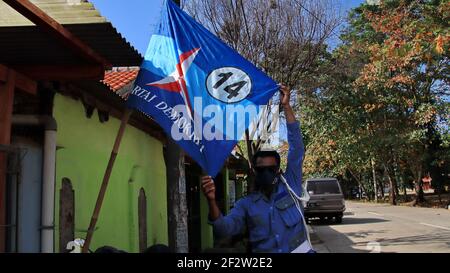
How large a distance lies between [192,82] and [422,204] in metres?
34.6

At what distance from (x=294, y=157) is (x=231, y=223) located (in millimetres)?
721

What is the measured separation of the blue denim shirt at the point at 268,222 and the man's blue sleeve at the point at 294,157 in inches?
5.6

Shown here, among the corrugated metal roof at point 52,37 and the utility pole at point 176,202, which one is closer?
the corrugated metal roof at point 52,37

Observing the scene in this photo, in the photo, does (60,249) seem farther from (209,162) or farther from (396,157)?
(396,157)

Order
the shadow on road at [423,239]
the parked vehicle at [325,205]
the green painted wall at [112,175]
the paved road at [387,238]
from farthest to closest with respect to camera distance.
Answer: the parked vehicle at [325,205]
the shadow on road at [423,239]
the paved road at [387,238]
the green painted wall at [112,175]

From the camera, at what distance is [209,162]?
15.1 ft

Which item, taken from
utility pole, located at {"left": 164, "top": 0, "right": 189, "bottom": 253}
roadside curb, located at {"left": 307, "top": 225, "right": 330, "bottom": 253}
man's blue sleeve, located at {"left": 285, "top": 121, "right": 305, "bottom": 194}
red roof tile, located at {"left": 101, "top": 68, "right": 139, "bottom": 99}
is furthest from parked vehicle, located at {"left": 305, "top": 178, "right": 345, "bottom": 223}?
man's blue sleeve, located at {"left": 285, "top": 121, "right": 305, "bottom": 194}

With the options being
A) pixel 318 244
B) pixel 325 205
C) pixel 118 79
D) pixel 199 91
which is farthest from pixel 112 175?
pixel 325 205

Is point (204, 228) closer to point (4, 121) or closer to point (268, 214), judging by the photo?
point (4, 121)

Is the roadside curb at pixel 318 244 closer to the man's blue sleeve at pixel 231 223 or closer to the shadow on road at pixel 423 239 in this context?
the shadow on road at pixel 423 239

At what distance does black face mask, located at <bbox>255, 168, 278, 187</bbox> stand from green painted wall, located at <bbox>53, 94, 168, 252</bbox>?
3.24m

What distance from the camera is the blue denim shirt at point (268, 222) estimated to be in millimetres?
3506

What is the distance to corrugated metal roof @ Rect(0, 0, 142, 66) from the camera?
14.6 feet

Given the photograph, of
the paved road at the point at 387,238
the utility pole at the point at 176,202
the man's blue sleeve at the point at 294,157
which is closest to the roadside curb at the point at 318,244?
the paved road at the point at 387,238
